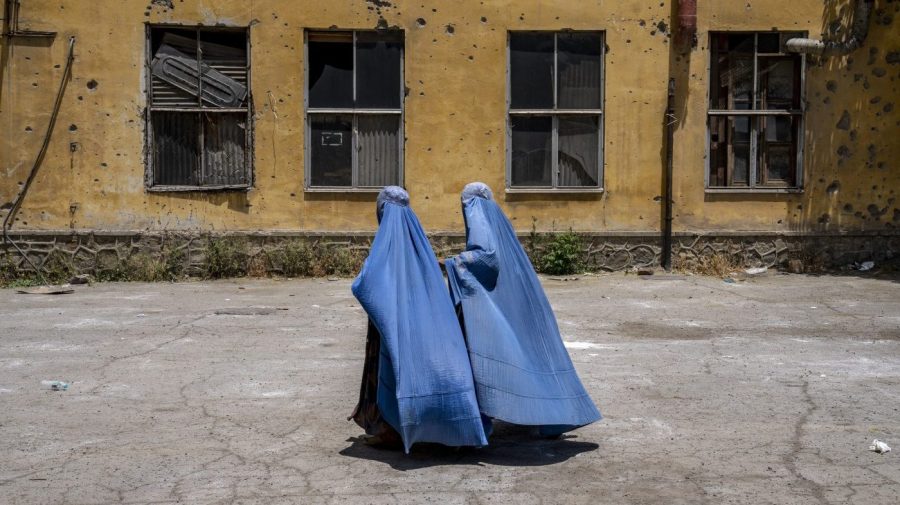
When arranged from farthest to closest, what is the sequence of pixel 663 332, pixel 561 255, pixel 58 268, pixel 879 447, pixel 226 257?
pixel 561 255
pixel 226 257
pixel 58 268
pixel 663 332
pixel 879 447

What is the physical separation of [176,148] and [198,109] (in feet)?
1.96

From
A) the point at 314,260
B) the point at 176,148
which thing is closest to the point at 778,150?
the point at 314,260

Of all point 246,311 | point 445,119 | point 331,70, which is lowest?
point 246,311

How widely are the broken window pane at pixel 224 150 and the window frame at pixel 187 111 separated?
0.19 ft

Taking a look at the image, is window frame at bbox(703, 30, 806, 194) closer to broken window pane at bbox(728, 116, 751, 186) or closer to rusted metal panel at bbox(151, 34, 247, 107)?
broken window pane at bbox(728, 116, 751, 186)

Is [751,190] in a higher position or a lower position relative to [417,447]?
higher

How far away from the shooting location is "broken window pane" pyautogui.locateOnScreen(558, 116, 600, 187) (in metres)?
13.4

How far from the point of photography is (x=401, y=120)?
13.2 meters

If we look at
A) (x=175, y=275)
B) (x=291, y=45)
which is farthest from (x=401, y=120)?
(x=175, y=275)

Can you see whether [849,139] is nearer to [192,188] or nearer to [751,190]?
[751,190]

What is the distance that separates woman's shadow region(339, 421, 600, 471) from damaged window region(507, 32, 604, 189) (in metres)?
8.03

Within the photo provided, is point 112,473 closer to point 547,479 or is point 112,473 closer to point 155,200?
point 547,479

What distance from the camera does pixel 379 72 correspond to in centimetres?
1320

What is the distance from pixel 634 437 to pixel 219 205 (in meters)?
8.68
